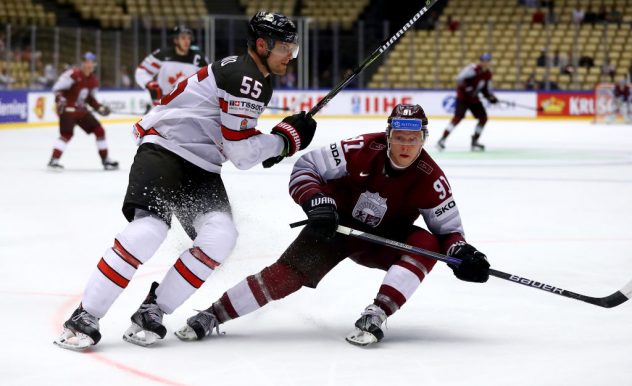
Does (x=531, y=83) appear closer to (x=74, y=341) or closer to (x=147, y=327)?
(x=147, y=327)

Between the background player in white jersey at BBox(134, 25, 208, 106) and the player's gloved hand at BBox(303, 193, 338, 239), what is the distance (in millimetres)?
6215

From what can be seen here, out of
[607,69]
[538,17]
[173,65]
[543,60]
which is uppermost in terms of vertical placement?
[173,65]

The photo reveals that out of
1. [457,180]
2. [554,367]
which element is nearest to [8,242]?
[554,367]

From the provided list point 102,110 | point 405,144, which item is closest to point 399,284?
point 405,144

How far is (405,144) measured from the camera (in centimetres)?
368

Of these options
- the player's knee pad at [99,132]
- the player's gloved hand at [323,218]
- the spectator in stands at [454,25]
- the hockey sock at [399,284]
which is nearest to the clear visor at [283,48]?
the player's gloved hand at [323,218]

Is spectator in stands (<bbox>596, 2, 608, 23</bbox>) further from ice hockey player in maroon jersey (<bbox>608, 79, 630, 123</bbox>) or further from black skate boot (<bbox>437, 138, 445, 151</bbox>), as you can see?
black skate boot (<bbox>437, 138, 445, 151</bbox>)

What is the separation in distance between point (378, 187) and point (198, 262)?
0.70m

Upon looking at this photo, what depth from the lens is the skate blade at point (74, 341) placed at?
11.5 ft

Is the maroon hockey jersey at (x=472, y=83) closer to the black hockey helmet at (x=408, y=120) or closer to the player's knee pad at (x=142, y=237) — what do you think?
the black hockey helmet at (x=408, y=120)

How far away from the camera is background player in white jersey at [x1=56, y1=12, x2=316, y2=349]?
353cm

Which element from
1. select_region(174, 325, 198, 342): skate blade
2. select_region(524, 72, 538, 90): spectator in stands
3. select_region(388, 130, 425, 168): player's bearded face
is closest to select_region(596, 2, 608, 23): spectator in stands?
select_region(524, 72, 538, 90): spectator in stands

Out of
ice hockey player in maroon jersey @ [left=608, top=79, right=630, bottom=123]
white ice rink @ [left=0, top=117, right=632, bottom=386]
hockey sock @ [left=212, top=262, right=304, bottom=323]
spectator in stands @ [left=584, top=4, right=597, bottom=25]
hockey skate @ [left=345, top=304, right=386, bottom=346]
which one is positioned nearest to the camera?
white ice rink @ [left=0, top=117, right=632, bottom=386]

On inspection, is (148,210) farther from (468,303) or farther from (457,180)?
(457,180)
